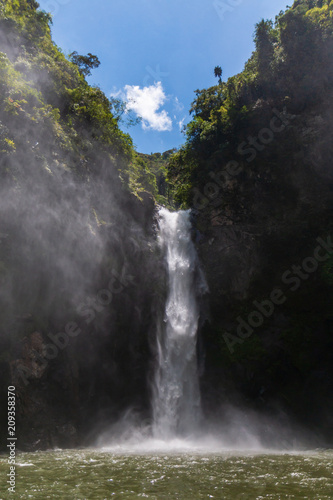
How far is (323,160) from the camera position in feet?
60.7

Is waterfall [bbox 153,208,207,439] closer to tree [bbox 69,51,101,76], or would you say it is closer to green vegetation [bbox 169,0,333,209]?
green vegetation [bbox 169,0,333,209]

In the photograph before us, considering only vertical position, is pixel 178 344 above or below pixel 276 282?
below

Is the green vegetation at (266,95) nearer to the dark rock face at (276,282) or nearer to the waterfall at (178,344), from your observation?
the dark rock face at (276,282)

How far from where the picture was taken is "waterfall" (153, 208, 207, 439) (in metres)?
14.9

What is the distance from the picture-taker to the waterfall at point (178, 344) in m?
14.9

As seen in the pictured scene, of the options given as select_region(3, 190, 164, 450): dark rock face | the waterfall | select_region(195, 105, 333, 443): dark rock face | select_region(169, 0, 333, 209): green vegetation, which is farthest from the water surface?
select_region(169, 0, 333, 209): green vegetation

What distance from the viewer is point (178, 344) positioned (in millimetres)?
16578

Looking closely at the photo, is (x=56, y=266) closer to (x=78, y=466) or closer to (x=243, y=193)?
(x=78, y=466)

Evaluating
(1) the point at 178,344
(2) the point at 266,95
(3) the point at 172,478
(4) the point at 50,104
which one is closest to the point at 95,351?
(1) the point at 178,344

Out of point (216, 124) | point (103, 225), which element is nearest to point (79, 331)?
point (103, 225)

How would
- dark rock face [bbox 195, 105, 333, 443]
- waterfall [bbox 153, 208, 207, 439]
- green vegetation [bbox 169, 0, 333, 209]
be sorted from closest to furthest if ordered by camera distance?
waterfall [bbox 153, 208, 207, 439], dark rock face [bbox 195, 105, 333, 443], green vegetation [bbox 169, 0, 333, 209]

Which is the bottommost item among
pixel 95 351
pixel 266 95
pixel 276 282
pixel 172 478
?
pixel 172 478

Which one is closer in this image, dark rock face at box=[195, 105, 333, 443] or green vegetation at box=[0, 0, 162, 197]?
green vegetation at box=[0, 0, 162, 197]

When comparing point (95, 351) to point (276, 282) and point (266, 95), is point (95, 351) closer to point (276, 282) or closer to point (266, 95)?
point (276, 282)
